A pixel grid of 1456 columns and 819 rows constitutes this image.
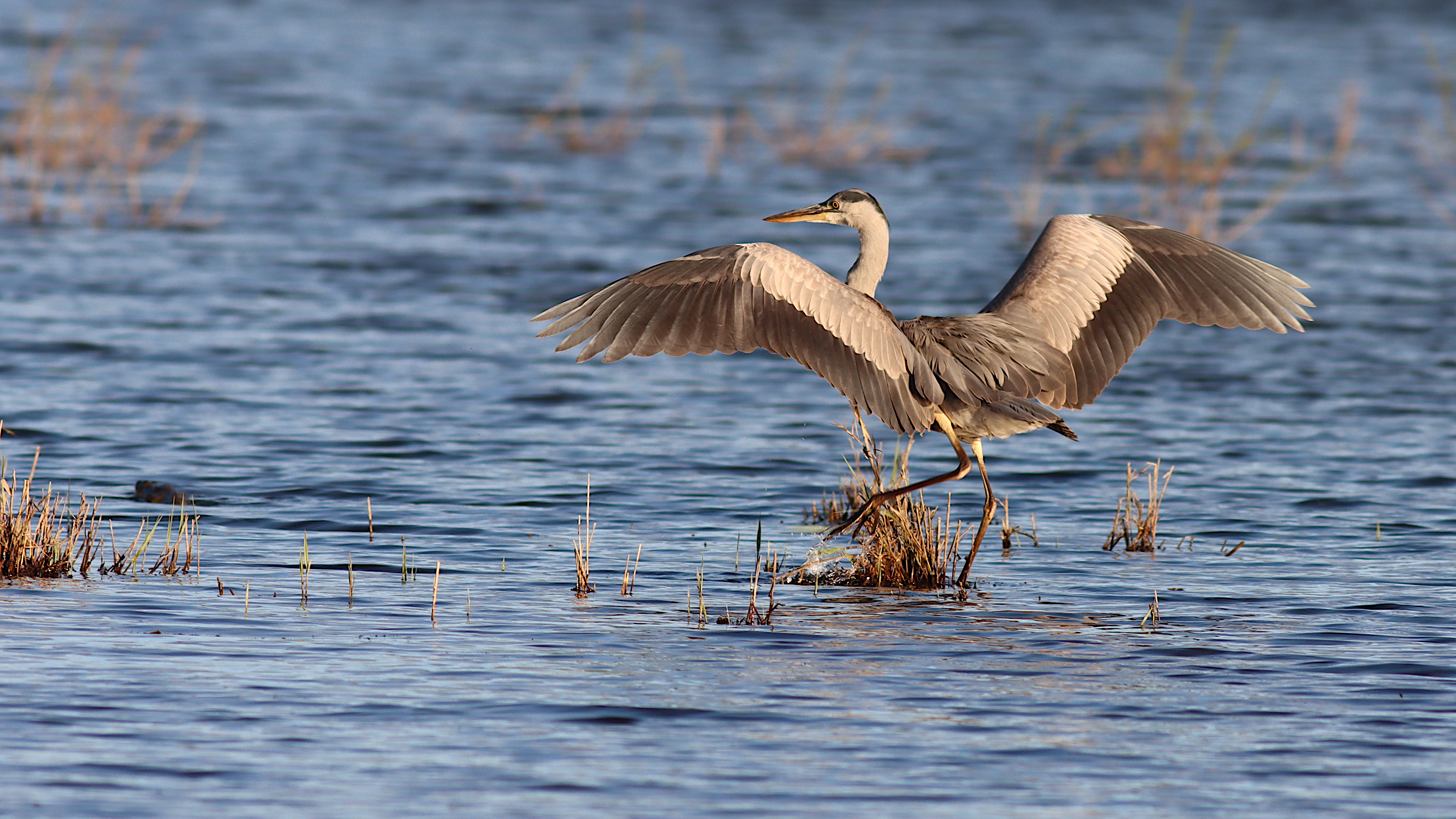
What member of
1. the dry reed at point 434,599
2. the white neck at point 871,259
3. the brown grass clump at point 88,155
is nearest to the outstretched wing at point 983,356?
the white neck at point 871,259

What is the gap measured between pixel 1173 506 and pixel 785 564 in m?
2.44

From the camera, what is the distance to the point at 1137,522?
27.8ft

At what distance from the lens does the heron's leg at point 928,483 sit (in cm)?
733

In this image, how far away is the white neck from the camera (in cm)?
763

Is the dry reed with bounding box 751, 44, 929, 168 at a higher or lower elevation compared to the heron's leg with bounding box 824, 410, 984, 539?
higher

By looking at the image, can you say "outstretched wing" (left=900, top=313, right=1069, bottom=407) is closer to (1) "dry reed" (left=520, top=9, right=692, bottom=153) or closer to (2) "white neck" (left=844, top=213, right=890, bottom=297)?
(2) "white neck" (left=844, top=213, right=890, bottom=297)

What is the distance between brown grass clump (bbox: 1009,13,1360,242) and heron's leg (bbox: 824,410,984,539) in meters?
6.32

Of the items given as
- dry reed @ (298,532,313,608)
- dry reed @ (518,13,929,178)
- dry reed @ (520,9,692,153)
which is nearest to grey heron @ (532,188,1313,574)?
dry reed @ (298,532,313,608)

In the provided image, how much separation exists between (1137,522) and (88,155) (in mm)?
12413

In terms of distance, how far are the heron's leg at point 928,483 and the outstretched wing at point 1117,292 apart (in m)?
0.40

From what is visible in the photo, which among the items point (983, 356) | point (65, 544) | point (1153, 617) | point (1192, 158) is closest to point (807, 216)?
point (983, 356)

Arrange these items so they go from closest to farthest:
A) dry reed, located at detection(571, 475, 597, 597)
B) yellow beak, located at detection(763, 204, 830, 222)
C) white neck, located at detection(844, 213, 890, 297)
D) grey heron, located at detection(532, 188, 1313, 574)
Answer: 1. grey heron, located at detection(532, 188, 1313, 574)
2. dry reed, located at detection(571, 475, 597, 597)
3. white neck, located at detection(844, 213, 890, 297)
4. yellow beak, located at detection(763, 204, 830, 222)

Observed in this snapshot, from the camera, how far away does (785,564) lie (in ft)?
25.8

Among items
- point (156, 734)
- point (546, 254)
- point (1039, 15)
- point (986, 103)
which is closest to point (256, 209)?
point (546, 254)
